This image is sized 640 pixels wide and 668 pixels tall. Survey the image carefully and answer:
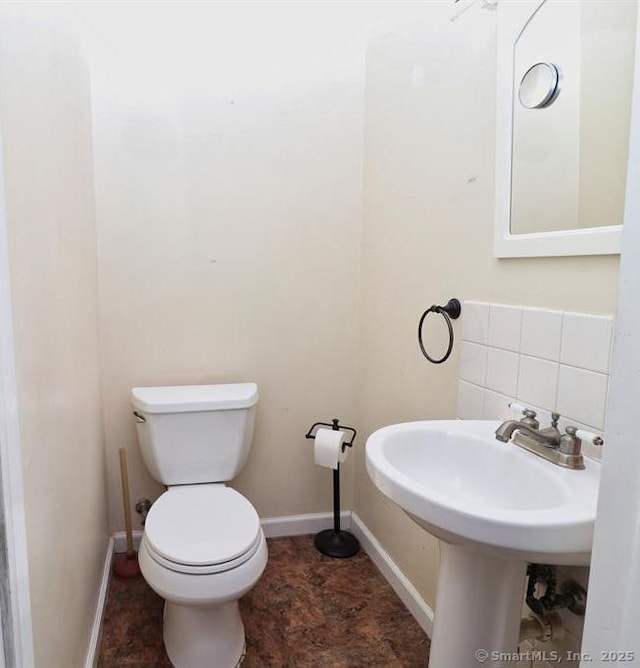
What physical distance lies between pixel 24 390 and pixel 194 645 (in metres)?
1.04

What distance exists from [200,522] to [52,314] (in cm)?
78

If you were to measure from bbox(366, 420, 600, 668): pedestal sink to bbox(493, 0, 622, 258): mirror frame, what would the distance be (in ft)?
1.45

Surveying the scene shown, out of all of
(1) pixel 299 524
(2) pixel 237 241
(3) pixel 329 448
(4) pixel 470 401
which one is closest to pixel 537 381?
(4) pixel 470 401

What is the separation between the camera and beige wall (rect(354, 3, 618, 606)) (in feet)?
4.10

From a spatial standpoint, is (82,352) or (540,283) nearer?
(540,283)

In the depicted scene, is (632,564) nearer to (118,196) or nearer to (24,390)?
(24,390)

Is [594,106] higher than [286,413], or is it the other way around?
[594,106]

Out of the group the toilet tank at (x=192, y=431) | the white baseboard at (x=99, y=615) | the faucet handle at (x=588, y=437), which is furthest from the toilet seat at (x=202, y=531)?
the faucet handle at (x=588, y=437)

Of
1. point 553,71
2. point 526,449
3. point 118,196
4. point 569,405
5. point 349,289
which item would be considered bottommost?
point 526,449

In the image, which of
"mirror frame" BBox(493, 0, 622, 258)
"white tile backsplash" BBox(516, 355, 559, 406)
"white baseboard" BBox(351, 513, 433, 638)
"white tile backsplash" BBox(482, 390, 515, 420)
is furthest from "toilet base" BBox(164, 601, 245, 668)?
"mirror frame" BBox(493, 0, 622, 258)

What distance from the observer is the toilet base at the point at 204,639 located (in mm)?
1456

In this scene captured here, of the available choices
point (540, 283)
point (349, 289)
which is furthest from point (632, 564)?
point (349, 289)

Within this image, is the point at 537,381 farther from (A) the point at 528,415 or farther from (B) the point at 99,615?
(B) the point at 99,615

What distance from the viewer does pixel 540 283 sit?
1128 millimetres
